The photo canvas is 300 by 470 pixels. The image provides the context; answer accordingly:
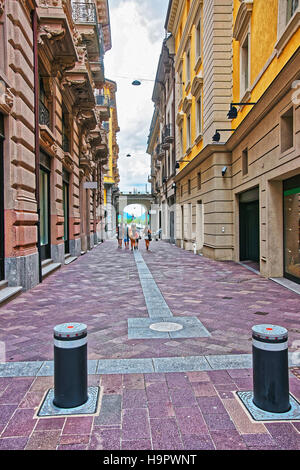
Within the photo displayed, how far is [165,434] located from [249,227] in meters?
12.3

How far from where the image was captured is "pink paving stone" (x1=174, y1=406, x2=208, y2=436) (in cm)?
285

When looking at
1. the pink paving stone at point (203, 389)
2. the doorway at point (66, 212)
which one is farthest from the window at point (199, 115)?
the pink paving stone at point (203, 389)

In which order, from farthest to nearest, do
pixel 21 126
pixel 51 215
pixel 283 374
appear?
pixel 51 215 < pixel 21 126 < pixel 283 374

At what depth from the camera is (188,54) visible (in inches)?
843

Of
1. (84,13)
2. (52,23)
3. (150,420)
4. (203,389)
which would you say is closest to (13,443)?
(150,420)

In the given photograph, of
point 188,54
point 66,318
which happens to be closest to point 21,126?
point 66,318

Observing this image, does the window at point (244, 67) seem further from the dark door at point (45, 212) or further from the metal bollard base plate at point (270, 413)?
the metal bollard base plate at point (270, 413)

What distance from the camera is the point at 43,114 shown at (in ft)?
38.3

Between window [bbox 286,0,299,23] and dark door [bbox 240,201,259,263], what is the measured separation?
247 inches

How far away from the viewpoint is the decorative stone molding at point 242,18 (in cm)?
1129

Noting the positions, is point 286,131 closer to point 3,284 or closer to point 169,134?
point 3,284
